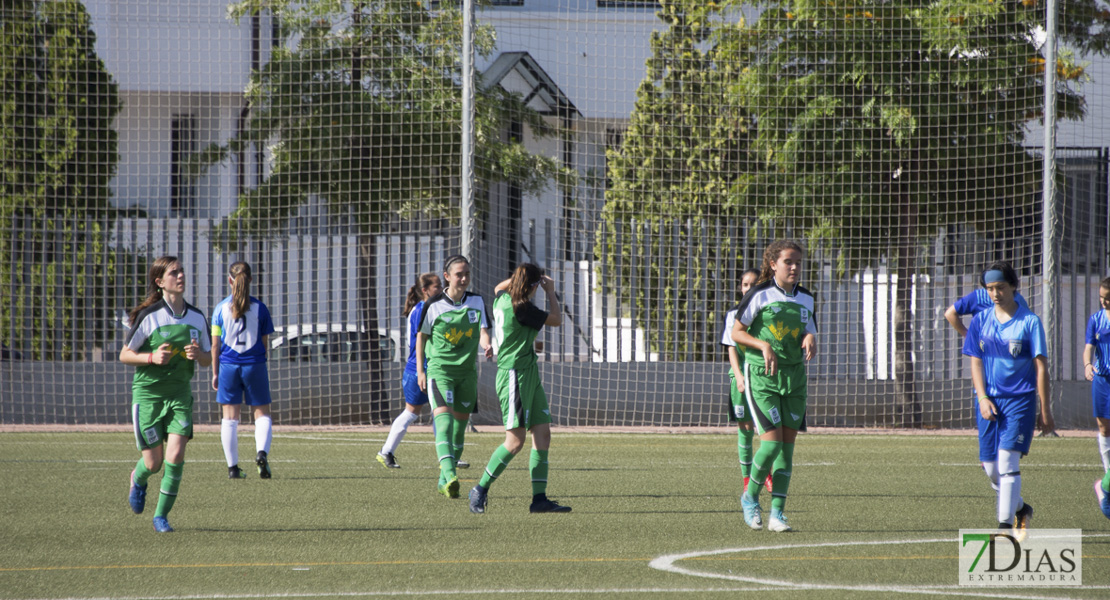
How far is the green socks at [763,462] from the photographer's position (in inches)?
277

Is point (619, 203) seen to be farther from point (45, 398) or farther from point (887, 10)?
point (45, 398)

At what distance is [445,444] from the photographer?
8.37 metres

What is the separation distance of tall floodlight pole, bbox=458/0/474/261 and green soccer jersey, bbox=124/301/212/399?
789 centimetres

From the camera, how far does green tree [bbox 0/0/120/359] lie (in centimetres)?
1661

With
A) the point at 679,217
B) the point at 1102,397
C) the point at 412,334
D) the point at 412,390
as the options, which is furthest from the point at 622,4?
the point at 1102,397

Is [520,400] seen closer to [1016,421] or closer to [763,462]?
[763,462]

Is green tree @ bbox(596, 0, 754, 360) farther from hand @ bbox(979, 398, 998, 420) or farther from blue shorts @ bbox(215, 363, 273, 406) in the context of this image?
hand @ bbox(979, 398, 998, 420)

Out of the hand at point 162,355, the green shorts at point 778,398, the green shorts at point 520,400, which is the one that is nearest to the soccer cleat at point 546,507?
the green shorts at point 520,400

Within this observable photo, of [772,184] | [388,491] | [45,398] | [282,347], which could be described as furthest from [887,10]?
[45,398]

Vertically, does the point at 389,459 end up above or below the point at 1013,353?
below

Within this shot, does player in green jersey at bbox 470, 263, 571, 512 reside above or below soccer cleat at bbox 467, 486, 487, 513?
above

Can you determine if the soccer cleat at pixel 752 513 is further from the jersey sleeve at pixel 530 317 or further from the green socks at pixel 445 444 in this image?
the green socks at pixel 445 444

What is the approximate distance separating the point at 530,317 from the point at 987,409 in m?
3.02

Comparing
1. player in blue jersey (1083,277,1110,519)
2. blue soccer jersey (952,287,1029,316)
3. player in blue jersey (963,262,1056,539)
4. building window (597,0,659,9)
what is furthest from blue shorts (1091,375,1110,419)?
building window (597,0,659,9)
